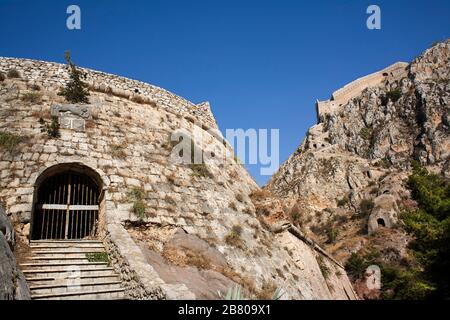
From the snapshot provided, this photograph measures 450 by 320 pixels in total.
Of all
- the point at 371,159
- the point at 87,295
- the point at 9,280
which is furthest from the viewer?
the point at 371,159

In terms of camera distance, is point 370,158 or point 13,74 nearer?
point 13,74

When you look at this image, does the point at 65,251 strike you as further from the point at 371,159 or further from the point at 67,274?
the point at 371,159

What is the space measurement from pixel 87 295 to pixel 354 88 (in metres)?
82.9

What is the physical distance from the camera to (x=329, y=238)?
1811 inches

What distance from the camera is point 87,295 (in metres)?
7.30

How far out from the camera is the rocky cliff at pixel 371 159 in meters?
45.1

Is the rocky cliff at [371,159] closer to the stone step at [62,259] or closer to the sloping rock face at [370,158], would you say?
the sloping rock face at [370,158]

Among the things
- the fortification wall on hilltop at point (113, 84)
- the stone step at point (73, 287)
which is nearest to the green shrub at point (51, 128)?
the fortification wall on hilltop at point (113, 84)

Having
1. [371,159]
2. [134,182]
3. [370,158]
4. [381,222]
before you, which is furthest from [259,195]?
[370,158]

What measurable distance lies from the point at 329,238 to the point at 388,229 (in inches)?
302

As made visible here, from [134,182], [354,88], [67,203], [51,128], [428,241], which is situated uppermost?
[354,88]

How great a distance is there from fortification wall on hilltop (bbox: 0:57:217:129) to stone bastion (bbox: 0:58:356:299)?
0.20 feet
